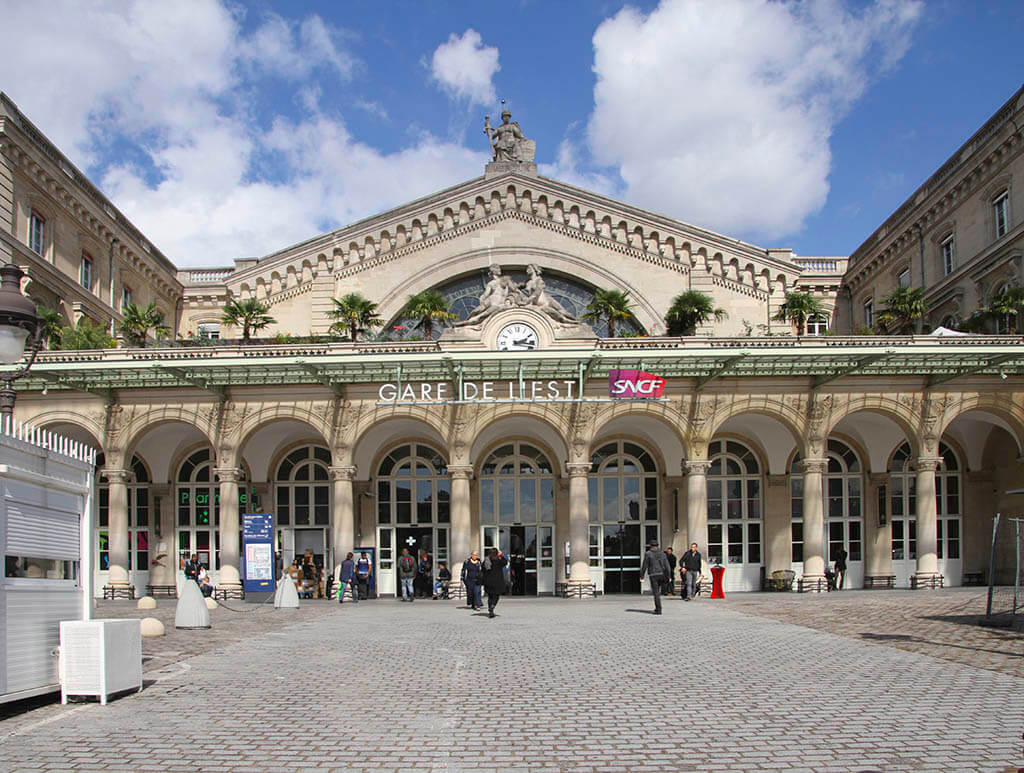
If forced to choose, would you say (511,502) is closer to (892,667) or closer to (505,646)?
(505,646)

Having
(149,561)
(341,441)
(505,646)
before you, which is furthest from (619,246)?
(505,646)

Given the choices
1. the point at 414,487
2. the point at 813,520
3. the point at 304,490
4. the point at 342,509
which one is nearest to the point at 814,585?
the point at 813,520

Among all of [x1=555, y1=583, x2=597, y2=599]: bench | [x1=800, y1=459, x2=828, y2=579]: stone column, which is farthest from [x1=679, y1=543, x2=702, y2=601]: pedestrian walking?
[x1=800, y1=459, x2=828, y2=579]: stone column

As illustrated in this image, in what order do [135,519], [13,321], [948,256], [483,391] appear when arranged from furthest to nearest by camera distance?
[948,256]
[135,519]
[483,391]
[13,321]

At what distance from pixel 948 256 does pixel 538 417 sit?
19.9m

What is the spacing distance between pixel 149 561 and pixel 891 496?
2697 cm

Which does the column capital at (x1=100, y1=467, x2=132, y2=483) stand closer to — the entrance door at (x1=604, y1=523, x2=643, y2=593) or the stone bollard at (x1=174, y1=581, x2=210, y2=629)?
the stone bollard at (x1=174, y1=581, x2=210, y2=629)

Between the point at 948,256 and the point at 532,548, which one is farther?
the point at 948,256

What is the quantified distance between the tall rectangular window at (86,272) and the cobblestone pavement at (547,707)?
82.1 feet

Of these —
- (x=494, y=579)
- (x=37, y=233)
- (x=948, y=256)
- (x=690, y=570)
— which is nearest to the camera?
(x=494, y=579)

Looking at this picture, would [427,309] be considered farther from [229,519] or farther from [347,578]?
[347,578]

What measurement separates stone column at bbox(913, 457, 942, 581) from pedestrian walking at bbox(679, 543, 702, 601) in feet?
25.9

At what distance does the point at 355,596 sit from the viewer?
93.9 feet

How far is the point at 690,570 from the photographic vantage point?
2667cm
